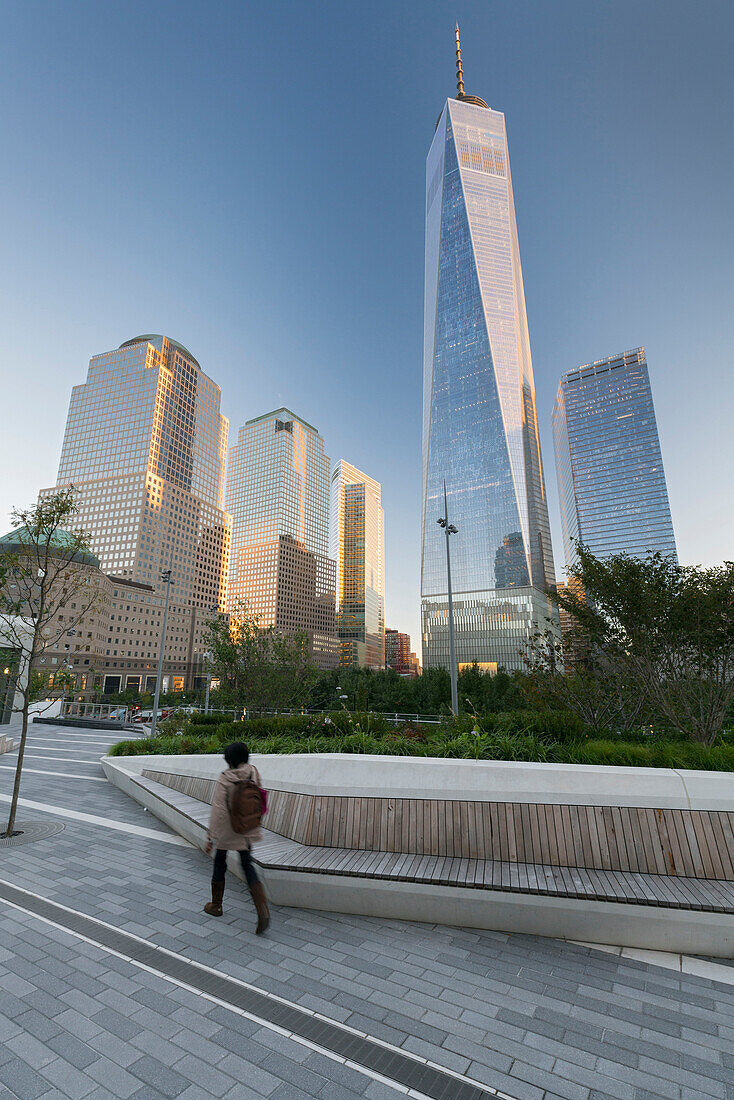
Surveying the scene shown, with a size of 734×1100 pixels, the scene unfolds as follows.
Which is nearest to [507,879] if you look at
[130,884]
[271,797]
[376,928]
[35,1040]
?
[376,928]

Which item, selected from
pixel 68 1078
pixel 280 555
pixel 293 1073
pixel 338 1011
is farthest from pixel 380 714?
pixel 280 555

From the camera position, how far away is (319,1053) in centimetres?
282

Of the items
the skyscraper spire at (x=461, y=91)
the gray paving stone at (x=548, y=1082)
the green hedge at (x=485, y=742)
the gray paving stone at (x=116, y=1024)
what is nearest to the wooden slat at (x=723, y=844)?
the green hedge at (x=485, y=742)

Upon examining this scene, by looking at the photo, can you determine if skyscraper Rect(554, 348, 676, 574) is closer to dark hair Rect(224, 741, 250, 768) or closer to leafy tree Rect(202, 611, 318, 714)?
leafy tree Rect(202, 611, 318, 714)

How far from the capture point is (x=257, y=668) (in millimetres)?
26062

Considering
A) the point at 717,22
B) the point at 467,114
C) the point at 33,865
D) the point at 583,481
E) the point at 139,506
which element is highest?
the point at 467,114

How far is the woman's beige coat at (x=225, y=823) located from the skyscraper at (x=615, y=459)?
14635 cm

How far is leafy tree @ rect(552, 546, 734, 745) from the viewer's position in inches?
418

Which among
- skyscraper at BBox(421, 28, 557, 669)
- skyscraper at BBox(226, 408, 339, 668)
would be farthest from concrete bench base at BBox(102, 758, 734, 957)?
skyscraper at BBox(226, 408, 339, 668)

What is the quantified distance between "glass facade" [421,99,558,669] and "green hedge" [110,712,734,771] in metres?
83.3

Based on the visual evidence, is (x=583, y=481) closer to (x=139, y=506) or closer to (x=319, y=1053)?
(x=139, y=506)

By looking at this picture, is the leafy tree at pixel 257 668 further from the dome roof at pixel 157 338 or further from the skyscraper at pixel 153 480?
the dome roof at pixel 157 338

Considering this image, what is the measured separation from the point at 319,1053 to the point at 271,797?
3.55 metres

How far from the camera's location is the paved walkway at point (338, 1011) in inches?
104
